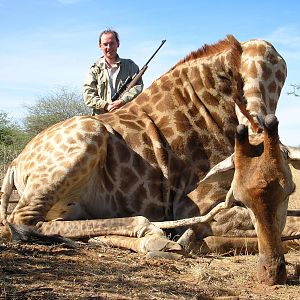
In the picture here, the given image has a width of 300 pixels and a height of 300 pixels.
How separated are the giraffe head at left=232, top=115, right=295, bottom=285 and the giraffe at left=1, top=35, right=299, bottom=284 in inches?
66.8

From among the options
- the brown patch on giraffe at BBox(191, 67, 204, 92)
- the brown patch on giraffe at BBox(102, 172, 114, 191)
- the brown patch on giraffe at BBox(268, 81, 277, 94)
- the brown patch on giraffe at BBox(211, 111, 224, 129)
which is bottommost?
the brown patch on giraffe at BBox(102, 172, 114, 191)

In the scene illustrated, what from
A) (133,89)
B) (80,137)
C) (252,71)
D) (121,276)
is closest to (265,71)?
(252,71)

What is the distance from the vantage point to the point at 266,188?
3869 mm

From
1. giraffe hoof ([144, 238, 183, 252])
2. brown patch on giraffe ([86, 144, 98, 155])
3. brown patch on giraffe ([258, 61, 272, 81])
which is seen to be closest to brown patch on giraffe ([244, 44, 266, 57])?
brown patch on giraffe ([258, 61, 272, 81])

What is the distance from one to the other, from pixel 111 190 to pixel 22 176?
3.06 feet

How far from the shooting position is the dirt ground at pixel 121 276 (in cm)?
358

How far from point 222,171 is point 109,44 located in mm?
5374

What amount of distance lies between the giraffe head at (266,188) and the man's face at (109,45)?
5770 millimetres

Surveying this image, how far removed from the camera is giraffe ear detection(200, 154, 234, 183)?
4441mm

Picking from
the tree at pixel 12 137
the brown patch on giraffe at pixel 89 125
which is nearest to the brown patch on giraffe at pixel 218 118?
the brown patch on giraffe at pixel 89 125

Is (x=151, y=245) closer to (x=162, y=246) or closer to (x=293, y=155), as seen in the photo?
(x=162, y=246)

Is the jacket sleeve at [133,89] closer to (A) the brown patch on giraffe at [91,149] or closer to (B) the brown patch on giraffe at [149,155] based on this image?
(B) the brown patch on giraffe at [149,155]

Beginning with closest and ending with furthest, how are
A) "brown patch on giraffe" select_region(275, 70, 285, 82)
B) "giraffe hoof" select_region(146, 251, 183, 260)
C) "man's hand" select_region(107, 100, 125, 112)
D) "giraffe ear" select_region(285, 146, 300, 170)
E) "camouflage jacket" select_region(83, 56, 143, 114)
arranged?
"giraffe ear" select_region(285, 146, 300, 170) < "giraffe hoof" select_region(146, 251, 183, 260) < "brown patch on giraffe" select_region(275, 70, 285, 82) < "man's hand" select_region(107, 100, 125, 112) < "camouflage jacket" select_region(83, 56, 143, 114)

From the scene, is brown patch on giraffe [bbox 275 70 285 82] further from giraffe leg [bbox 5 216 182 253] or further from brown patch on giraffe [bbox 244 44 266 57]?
giraffe leg [bbox 5 216 182 253]
